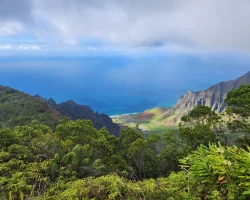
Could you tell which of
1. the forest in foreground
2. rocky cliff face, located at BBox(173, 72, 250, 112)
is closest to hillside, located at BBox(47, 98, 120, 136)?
the forest in foreground

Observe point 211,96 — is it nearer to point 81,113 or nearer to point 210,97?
point 210,97

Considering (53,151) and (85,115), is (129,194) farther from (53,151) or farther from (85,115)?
(85,115)

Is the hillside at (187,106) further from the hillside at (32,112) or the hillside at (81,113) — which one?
the hillside at (32,112)

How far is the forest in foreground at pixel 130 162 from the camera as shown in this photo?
4.23 metres

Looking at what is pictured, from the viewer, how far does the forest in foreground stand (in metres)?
4.23

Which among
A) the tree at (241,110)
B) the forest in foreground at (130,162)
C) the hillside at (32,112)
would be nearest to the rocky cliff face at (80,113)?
the hillside at (32,112)

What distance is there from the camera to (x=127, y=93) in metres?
180

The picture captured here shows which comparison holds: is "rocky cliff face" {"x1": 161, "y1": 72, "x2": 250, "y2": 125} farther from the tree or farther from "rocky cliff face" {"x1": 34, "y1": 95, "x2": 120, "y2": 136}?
the tree

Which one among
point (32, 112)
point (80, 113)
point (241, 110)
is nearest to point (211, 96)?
point (80, 113)

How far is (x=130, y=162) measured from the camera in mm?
14820

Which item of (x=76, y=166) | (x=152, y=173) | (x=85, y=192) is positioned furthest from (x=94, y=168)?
(x=85, y=192)

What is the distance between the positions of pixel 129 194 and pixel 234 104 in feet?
34.7

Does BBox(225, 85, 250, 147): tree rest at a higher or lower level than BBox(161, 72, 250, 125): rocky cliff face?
lower

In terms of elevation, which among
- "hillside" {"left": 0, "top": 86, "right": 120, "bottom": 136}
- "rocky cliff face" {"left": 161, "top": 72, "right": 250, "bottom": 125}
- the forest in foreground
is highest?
"rocky cliff face" {"left": 161, "top": 72, "right": 250, "bottom": 125}
